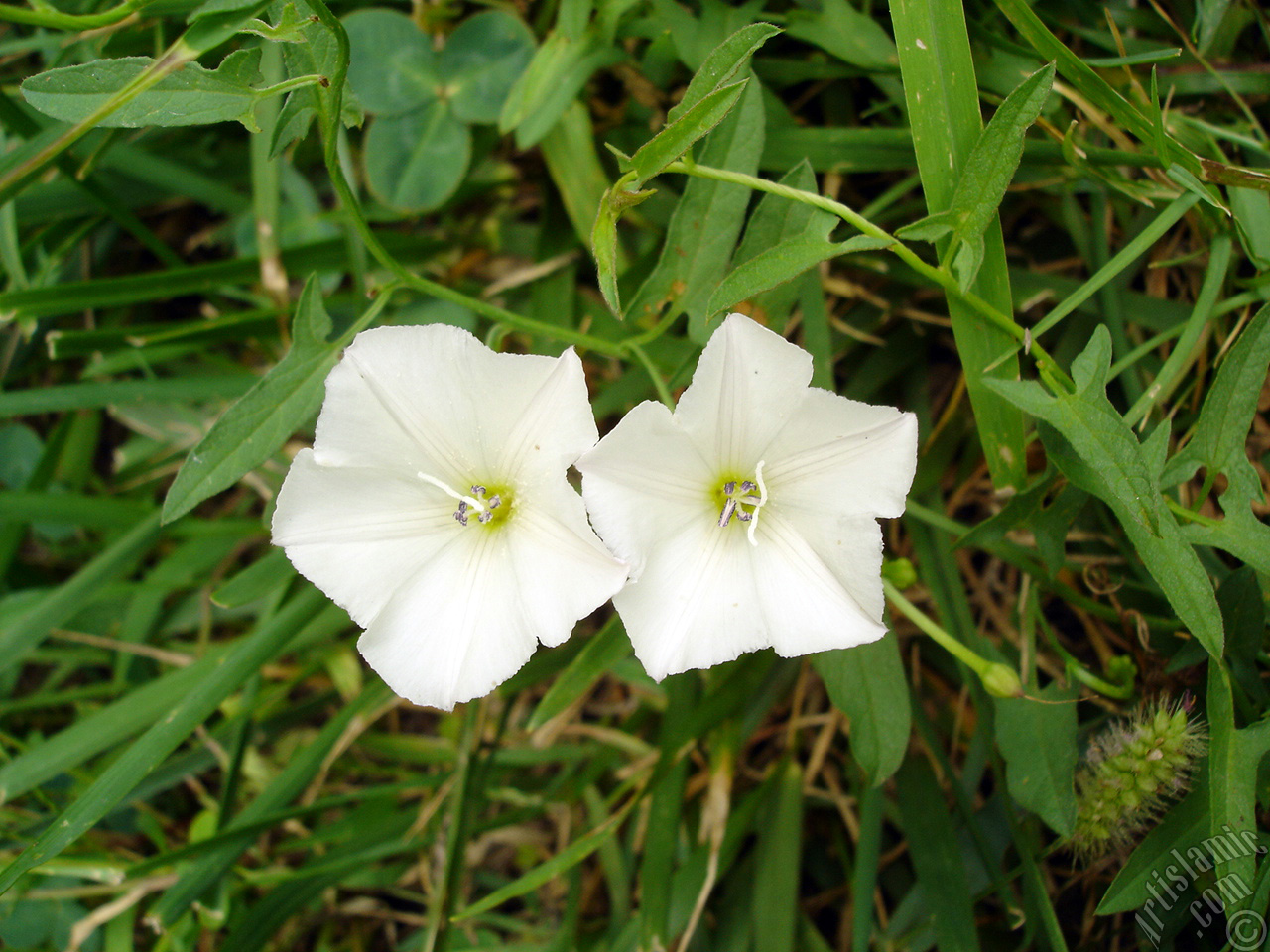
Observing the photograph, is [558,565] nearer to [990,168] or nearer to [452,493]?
[452,493]

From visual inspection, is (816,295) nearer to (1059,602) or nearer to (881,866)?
(1059,602)

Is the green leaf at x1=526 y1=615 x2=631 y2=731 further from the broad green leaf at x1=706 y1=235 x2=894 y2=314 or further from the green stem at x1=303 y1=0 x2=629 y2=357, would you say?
the broad green leaf at x1=706 y1=235 x2=894 y2=314

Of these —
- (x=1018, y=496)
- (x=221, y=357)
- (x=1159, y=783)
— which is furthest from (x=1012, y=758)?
(x=221, y=357)

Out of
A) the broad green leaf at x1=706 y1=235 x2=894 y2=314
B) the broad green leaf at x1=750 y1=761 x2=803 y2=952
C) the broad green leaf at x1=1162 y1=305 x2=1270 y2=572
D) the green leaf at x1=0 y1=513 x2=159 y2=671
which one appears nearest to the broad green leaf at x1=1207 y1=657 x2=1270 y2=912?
the broad green leaf at x1=1162 y1=305 x2=1270 y2=572

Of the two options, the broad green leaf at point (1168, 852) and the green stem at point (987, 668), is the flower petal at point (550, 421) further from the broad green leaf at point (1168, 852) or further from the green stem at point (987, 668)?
the broad green leaf at point (1168, 852)

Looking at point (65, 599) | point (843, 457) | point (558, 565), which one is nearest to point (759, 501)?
point (843, 457)
